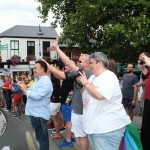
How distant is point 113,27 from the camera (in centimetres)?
1316

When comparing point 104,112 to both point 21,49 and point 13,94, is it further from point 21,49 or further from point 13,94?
point 21,49

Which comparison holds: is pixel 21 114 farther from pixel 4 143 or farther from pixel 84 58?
pixel 84 58

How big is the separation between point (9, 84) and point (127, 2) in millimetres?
7305

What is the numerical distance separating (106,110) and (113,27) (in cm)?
1058

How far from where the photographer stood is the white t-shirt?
299 cm

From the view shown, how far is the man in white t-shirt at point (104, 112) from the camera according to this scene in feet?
9.78

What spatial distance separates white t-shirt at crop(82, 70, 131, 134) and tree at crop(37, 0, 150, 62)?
32.1 feet

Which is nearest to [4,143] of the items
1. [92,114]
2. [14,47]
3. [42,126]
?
[42,126]

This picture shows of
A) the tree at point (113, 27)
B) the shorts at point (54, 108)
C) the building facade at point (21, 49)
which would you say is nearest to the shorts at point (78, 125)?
the shorts at point (54, 108)

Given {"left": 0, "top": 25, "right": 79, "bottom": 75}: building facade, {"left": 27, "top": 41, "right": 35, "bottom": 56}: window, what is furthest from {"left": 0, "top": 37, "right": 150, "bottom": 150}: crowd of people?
{"left": 27, "top": 41, "right": 35, "bottom": 56}: window

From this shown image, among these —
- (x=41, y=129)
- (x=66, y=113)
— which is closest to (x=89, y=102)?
(x=41, y=129)

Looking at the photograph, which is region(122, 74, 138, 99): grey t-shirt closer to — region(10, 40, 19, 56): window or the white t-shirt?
the white t-shirt

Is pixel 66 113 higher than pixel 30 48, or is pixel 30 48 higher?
pixel 30 48

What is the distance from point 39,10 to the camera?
1956cm
